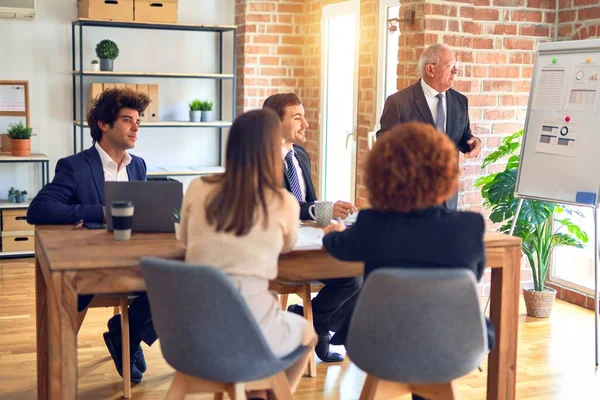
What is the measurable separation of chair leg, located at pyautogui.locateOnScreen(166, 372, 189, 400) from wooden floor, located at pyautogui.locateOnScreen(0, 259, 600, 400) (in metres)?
1.07

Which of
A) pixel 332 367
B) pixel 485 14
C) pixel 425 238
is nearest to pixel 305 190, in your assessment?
pixel 332 367

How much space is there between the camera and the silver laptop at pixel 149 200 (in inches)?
114

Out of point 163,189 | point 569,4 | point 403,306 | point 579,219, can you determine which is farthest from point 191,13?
point 403,306

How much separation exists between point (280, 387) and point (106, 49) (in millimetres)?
4203

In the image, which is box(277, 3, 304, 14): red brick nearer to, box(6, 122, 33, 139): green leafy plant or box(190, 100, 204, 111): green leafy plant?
box(190, 100, 204, 111): green leafy plant

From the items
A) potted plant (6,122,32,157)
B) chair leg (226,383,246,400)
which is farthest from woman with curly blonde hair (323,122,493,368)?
potted plant (6,122,32,157)

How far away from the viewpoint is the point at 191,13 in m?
6.52

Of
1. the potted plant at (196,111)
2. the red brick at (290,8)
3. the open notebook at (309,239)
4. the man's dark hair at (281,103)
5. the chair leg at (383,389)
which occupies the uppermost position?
the red brick at (290,8)

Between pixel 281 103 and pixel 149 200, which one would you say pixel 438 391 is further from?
pixel 281 103

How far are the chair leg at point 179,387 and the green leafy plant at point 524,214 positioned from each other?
8.59 feet

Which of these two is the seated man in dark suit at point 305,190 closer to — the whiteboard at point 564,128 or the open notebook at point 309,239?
the open notebook at point 309,239

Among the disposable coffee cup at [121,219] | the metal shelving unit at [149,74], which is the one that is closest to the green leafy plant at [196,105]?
the metal shelving unit at [149,74]

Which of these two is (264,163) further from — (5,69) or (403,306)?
(5,69)

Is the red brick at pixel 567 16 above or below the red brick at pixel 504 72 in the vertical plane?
above
